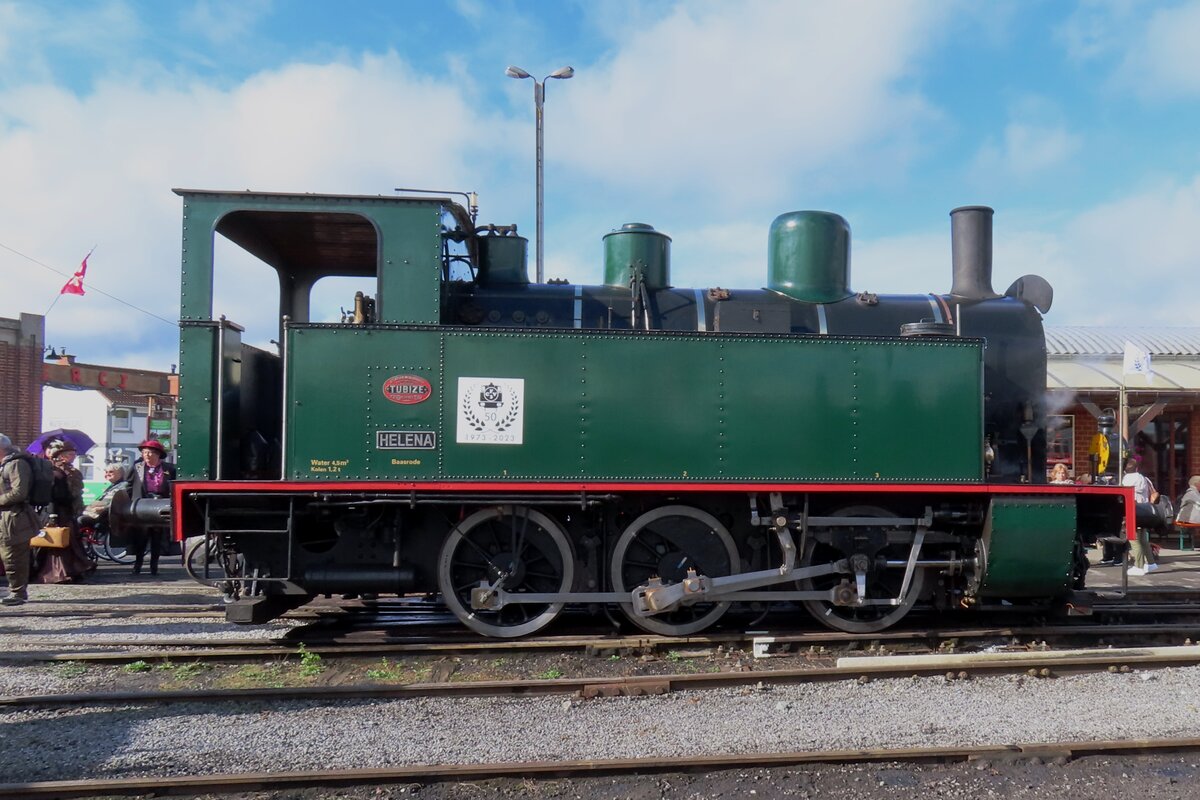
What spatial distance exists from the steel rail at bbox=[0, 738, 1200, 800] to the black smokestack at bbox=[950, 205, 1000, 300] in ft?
12.8

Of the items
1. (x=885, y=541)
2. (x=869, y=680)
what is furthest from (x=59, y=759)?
(x=885, y=541)

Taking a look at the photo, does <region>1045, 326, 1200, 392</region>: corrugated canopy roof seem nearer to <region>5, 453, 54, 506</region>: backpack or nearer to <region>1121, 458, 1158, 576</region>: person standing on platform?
<region>1121, 458, 1158, 576</region>: person standing on platform

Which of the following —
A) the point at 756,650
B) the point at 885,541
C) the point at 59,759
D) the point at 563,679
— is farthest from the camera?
the point at 885,541

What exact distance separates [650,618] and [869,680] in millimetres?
1600

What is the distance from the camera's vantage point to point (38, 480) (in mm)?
7664

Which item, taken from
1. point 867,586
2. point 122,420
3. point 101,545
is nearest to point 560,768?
point 867,586

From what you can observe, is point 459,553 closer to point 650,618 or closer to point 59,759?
point 650,618

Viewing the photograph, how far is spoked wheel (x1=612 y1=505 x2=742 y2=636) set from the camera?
20.1ft

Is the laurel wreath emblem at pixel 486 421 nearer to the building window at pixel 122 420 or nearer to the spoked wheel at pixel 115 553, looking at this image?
the spoked wheel at pixel 115 553

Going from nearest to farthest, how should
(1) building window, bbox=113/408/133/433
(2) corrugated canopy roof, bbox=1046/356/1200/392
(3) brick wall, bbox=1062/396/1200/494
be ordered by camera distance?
1. (2) corrugated canopy roof, bbox=1046/356/1200/392
2. (3) brick wall, bbox=1062/396/1200/494
3. (1) building window, bbox=113/408/133/433

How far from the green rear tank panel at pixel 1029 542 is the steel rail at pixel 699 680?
54 centimetres

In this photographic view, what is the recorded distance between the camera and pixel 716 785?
381cm

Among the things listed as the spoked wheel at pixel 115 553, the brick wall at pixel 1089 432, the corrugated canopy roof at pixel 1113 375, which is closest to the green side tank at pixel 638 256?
the corrugated canopy roof at pixel 1113 375

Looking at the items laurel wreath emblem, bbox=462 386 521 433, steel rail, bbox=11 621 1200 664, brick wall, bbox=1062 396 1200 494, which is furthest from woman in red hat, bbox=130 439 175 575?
brick wall, bbox=1062 396 1200 494
